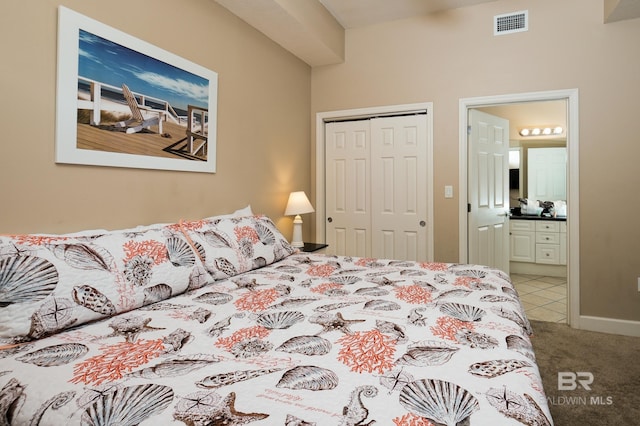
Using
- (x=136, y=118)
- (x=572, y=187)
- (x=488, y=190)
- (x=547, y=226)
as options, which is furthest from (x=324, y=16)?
(x=547, y=226)

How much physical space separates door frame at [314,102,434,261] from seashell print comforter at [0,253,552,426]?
209cm

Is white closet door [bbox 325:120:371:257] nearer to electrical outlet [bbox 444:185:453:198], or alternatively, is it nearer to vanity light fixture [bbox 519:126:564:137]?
electrical outlet [bbox 444:185:453:198]

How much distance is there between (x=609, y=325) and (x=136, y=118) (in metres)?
3.92

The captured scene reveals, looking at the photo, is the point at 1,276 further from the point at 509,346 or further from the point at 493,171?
the point at 493,171

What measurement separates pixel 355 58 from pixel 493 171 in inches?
76.8

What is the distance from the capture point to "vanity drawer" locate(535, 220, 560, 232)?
16.8ft

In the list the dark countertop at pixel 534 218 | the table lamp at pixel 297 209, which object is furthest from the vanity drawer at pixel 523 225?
the table lamp at pixel 297 209

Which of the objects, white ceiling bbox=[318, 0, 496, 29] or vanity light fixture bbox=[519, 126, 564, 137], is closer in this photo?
white ceiling bbox=[318, 0, 496, 29]

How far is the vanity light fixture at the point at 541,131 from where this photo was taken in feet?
18.1

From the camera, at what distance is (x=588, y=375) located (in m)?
2.33

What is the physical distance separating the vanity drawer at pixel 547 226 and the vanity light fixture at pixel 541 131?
1414mm

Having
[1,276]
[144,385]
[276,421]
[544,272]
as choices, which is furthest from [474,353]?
[544,272]

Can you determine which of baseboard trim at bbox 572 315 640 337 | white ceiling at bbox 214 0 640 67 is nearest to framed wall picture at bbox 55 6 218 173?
white ceiling at bbox 214 0 640 67

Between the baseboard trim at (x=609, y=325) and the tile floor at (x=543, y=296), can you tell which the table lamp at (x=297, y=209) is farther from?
the baseboard trim at (x=609, y=325)
